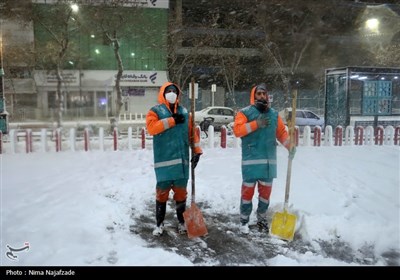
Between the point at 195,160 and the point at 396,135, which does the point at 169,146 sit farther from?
the point at 396,135

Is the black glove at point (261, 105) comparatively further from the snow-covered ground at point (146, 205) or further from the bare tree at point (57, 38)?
the bare tree at point (57, 38)

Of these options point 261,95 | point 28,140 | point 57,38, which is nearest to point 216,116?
point 57,38

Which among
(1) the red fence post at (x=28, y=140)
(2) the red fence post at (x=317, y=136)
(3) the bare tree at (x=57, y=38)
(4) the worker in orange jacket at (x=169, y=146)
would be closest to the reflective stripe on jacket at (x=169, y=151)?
(4) the worker in orange jacket at (x=169, y=146)

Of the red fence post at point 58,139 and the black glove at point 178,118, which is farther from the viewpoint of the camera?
the red fence post at point 58,139

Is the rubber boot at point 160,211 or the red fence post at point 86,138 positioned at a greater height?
the red fence post at point 86,138

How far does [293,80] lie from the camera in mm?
29891

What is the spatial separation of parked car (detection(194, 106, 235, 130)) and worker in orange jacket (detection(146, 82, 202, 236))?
44.6 ft

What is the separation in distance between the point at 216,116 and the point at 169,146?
1414 centimetres

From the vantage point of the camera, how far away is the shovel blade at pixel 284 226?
457 centimetres

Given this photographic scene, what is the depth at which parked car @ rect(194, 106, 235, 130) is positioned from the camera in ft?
60.4

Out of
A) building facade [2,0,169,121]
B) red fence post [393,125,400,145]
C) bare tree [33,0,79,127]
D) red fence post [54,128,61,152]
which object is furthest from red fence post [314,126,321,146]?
red fence post [54,128,61,152]

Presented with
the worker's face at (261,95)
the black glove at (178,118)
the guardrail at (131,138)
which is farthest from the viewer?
the guardrail at (131,138)

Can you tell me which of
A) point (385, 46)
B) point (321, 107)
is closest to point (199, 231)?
point (385, 46)

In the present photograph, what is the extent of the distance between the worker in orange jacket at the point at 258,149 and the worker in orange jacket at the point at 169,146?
68 cm
